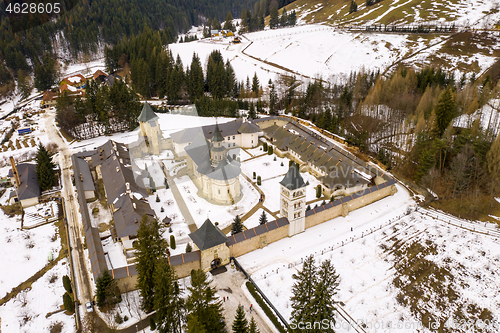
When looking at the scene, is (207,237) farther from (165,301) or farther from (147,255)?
(165,301)

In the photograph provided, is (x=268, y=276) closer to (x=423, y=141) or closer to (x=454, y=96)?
(x=423, y=141)

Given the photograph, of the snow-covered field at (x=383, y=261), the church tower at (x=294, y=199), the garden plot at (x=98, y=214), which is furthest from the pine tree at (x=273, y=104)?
the garden plot at (x=98, y=214)

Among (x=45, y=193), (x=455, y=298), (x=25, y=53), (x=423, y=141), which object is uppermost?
(x=25, y=53)

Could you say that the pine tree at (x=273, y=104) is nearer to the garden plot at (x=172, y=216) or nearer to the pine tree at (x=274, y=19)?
the garden plot at (x=172, y=216)

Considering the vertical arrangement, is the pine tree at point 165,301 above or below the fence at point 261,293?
above

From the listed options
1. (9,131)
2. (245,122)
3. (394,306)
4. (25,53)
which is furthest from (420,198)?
(25,53)

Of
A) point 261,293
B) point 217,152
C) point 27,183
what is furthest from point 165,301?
point 27,183

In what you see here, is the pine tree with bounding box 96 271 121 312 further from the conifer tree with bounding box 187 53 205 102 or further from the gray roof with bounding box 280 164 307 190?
the conifer tree with bounding box 187 53 205 102

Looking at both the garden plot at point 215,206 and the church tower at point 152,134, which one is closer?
the garden plot at point 215,206

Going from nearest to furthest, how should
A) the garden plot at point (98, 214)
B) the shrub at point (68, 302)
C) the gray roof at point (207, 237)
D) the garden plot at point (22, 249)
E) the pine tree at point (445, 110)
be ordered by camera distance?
the shrub at point (68, 302), the gray roof at point (207, 237), the garden plot at point (22, 249), the garden plot at point (98, 214), the pine tree at point (445, 110)
